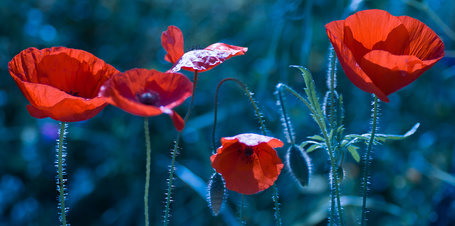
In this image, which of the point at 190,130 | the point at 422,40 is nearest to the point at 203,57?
the point at 422,40

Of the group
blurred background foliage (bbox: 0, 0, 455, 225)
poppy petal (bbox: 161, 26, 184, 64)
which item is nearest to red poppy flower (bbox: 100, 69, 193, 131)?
poppy petal (bbox: 161, 26, 184, 64)

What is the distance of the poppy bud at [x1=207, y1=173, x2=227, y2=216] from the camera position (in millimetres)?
530

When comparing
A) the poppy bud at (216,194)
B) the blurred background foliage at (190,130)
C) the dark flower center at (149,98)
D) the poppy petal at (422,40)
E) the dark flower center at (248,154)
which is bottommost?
the poppy bud at (216,194)


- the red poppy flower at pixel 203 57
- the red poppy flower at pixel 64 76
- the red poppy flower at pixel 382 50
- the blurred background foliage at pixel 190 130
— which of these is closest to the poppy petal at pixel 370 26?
the red poppy flower at pixel 382 50

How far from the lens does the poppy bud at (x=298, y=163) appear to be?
0.60 metres

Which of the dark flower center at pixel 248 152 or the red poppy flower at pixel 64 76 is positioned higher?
the red poppy flower at pixel 64 76

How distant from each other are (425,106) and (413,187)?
0.28m

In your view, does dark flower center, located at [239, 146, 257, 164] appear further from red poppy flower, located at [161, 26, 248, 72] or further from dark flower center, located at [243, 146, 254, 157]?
red poppy flower, located at [161, 26, 248, 72]

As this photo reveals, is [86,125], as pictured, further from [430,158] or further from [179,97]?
[179,97]

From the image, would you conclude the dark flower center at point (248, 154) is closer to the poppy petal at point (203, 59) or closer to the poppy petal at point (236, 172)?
the poppy petal at point (236, 172)

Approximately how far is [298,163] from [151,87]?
253mm

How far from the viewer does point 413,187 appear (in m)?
1.58

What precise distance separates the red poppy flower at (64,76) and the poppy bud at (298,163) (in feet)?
0.82

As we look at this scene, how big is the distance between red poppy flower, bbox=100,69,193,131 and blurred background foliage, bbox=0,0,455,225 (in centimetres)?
92
